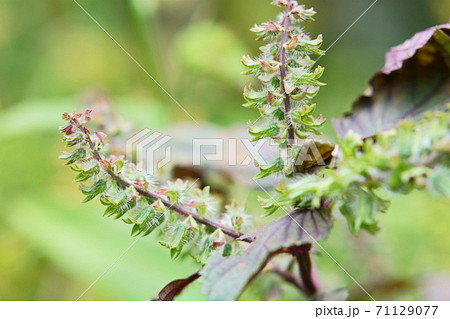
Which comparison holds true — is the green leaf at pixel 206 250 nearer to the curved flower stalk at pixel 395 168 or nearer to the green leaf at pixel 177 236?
the green leaf at pixel 177 236

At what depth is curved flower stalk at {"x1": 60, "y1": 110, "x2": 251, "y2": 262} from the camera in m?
0.58

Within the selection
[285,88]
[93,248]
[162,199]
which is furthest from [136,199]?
[93,248]

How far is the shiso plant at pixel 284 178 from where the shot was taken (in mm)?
467

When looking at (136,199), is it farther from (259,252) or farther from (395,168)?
(395,168)

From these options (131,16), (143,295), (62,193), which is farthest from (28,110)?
(143,295)

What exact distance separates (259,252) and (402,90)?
1.52 ft

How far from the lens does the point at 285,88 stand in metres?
0.59

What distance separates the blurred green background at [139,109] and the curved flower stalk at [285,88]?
0.24 metres

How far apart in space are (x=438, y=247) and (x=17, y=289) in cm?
141

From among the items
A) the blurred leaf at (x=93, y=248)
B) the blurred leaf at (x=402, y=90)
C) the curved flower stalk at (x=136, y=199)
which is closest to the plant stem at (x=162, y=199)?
the curved flower stalk at (x=136, y=199)

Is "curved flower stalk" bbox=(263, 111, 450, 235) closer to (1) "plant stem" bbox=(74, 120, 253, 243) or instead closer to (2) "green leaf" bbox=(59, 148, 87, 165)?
(1) "plant stem" bbox=(74, 120, 253, 243)

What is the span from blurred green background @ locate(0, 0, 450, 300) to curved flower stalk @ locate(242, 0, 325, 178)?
0.24 m

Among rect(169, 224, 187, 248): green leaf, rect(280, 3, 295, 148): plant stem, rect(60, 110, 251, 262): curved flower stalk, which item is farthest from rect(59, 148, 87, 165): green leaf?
rect(280, 3, 295, 148): plant stem
